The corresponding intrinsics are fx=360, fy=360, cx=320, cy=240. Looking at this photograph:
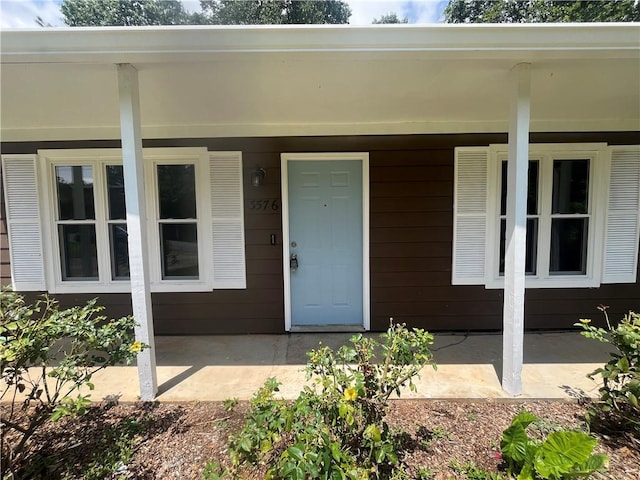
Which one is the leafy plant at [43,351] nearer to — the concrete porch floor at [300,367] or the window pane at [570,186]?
the concrete porch floor at [300,367]

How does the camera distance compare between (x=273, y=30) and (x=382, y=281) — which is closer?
(x=273, y=30)

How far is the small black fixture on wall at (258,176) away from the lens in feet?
11.9

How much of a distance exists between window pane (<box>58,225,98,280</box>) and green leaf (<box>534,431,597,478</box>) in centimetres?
405

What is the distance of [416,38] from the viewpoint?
6.53 feet

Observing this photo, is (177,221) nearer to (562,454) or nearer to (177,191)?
(177,191)

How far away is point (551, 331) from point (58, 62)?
4699 millimetres

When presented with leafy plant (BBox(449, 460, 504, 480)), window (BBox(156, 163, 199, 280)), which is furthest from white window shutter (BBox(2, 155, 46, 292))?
leafy plant (BBox(449, 460, 504, 480))

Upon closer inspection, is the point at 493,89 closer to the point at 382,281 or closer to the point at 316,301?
the point at 382,281

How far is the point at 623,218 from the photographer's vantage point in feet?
12.1

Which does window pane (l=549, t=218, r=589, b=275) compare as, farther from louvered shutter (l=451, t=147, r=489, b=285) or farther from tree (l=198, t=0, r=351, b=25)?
tree (l=198, t=0, r=351, b=25)

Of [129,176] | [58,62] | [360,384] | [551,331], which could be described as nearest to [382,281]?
[551,331]

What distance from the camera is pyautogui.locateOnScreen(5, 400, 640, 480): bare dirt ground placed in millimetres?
1840

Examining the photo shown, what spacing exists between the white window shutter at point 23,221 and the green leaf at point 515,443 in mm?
4274

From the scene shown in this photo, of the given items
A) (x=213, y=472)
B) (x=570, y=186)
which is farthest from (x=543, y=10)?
(x=213, y=472)
